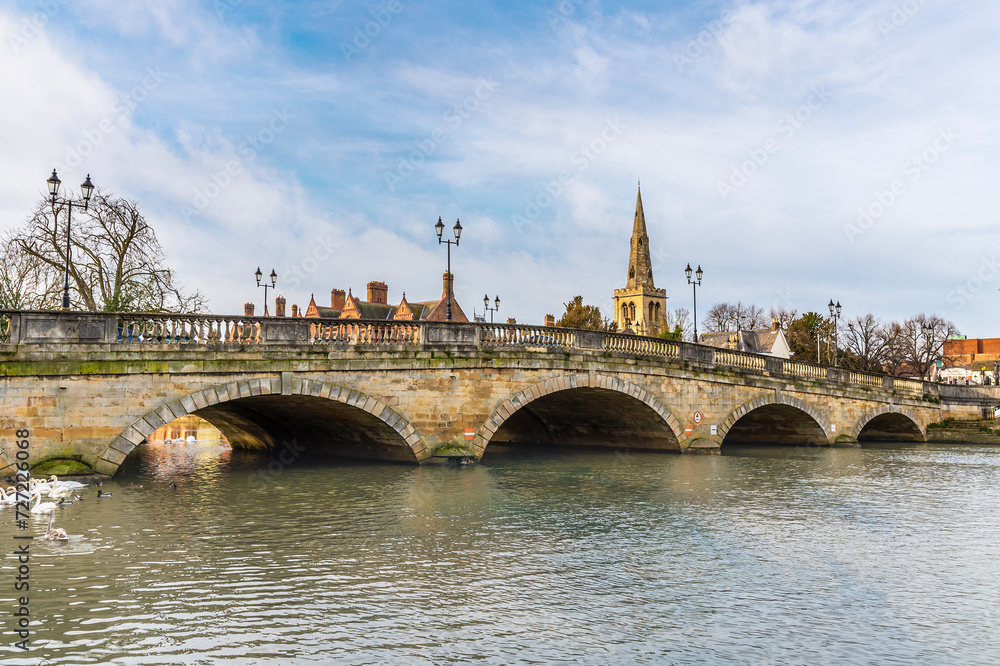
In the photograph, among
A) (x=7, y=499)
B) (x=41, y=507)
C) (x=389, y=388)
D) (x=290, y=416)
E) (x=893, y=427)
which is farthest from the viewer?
(x=893, y=427)

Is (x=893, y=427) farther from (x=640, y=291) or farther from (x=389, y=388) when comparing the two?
(x=640, y=291)

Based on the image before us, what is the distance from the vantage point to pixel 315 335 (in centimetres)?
1823

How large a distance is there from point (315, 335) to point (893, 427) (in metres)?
30.5

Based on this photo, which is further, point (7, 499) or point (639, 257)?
point (639, 257)

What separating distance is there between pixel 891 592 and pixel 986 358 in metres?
100

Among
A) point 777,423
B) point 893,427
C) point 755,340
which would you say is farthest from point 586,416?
point 755,340

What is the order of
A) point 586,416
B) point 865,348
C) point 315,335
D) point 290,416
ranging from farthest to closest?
point 865,348, point 586,416, point 290,416, point 315,335

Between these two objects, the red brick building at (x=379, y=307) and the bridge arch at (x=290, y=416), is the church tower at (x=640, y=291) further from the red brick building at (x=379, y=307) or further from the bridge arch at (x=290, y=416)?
the bridge arch at (x=290, y=416)

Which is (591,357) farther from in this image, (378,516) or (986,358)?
(986,358)

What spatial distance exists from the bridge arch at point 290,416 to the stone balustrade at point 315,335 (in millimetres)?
1083

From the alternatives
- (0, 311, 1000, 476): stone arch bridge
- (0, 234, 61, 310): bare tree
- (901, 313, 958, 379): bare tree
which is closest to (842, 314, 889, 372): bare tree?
(901, 313, 958, 379): bare tree

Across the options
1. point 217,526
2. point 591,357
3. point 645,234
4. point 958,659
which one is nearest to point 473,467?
point 591,357

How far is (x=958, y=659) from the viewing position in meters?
6.97

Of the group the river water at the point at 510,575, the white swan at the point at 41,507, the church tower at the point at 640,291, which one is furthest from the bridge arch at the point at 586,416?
the church tower at the point at 640,291
